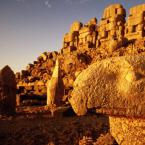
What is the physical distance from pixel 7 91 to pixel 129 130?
11189 millimetres

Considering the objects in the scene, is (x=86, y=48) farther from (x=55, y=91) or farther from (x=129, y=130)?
(x=129, y=130)

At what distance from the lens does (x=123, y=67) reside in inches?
129

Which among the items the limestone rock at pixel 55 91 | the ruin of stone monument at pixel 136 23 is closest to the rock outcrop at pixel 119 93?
the limestone rock at pixel 55 91

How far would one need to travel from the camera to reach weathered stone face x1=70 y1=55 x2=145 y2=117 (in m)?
3.11

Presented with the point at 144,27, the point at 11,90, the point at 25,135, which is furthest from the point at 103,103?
the point at 144,27

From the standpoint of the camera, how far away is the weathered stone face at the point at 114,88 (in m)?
3.11

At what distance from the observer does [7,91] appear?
13.9m

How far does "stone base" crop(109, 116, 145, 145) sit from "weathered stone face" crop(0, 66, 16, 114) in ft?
35.8

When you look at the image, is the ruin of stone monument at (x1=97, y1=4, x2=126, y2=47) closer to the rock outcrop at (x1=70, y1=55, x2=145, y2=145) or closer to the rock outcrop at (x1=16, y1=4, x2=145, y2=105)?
the rock outcrop at (x1=16, y1=4, x2=145, y2=105)

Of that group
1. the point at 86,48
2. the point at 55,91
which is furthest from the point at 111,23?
the point at 55,91

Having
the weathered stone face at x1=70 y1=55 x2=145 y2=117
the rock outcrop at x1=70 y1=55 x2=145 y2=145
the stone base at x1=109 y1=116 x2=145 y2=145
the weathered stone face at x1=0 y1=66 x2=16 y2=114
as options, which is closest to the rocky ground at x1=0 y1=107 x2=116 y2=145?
the weathered stone face at x1=0 y1=66 x2=16 y2=114

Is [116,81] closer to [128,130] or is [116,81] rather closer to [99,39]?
[128,130]

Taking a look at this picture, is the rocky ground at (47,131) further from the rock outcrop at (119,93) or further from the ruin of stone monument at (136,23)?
the ruin of stone monument at (136,23)

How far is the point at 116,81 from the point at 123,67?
→ 0.60 ft
